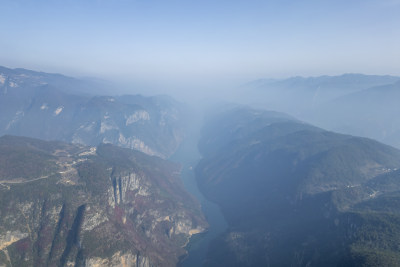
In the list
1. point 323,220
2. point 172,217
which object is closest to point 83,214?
point 172,217

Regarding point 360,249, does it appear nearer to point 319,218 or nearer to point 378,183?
point 319,218

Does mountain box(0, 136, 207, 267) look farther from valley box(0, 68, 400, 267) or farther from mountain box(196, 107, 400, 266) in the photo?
mountain box(196, 107, 400, 266)

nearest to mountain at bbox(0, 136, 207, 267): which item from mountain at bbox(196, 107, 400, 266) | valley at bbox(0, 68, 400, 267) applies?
valley at bbox(0, 68, 400, 267)

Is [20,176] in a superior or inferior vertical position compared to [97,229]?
superior

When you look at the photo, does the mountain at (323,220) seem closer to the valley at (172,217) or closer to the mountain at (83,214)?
the valley at (172,217)

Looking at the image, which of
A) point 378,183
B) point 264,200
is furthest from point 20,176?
point 378,183

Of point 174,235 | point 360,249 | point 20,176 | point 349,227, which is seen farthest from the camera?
point 174,235

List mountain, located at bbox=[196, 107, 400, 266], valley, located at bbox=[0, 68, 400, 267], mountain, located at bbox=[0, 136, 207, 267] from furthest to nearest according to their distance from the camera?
mountain, located at bbox=[0, 136, 207, 267] → valley, located at bbox=[0, 68, 400, 267] → mountain, located at bbox=[196, 107, 400, 266]

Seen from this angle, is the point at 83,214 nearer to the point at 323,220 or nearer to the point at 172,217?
the point at 172,217
